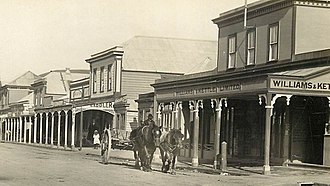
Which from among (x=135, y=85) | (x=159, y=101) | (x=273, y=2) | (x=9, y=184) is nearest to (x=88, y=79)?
(x=135, y=85)

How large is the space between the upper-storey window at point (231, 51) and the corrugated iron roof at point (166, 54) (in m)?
13.4

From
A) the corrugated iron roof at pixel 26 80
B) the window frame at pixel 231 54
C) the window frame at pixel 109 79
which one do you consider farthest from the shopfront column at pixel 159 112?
the corrugated iron roof at pixel 26 80

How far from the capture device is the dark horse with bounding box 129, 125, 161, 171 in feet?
75.6

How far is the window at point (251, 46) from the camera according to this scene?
2728 cm

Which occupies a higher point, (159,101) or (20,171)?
(159,101)

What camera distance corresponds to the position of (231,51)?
2911 cm

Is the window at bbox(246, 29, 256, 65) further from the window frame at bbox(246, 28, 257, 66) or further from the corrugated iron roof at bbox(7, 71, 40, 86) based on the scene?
the corrugated iron roof at bbox(7, 71, 40, 86)

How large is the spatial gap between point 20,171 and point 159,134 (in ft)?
15.8

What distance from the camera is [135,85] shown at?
4403 centimetres

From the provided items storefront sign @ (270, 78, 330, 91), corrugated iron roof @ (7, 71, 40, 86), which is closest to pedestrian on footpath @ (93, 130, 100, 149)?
storefront sign @ (270, 78, 330, 91)

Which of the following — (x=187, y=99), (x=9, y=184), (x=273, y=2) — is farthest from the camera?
(x=187, y=99)

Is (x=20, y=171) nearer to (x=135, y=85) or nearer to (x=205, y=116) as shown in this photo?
(x=205, y=116)

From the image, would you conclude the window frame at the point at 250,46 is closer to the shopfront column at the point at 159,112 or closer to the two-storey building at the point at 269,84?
the two-storey building at the point at 269,84

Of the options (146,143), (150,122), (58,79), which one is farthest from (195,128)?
(58,79)
